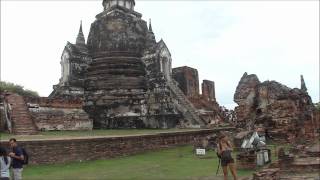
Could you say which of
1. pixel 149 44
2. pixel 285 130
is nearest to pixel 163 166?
pixel 285 130

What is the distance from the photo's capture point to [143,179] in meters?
9.09

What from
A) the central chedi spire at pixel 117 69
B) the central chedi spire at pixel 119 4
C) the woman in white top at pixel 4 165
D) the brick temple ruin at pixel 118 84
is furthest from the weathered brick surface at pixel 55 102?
the woman in white top at pixel 4 165

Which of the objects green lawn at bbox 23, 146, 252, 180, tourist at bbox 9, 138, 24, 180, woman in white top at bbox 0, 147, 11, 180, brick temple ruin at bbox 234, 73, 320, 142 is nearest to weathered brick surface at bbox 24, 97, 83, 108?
green lawn at bbox 23, 146, 252, 180

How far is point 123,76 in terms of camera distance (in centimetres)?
2447

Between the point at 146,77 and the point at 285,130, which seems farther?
the point at 146,77

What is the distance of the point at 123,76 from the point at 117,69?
1.98 ft

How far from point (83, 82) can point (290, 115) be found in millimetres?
13898

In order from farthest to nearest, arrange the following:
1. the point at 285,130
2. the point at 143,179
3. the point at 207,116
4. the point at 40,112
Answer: the point at 207,116 < the point at 40,112 < the point at 285,130 < the point at 143,179

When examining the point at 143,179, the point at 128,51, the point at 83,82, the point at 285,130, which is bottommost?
the point at 143,179

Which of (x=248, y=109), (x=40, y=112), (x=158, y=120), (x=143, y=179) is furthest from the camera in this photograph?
(x=158, y=120)

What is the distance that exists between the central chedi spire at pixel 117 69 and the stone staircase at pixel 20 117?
18.6 feet

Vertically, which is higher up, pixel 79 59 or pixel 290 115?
pixel 79 59

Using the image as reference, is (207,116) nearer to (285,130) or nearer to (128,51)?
(128,51)

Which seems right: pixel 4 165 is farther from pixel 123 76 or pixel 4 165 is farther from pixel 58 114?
pixel 123 76
